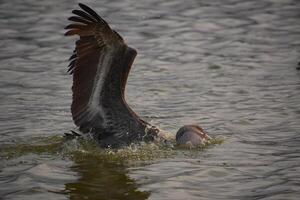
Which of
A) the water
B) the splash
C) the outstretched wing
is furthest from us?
the splash

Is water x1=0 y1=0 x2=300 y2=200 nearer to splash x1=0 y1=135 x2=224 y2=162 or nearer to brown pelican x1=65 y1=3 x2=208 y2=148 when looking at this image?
splash x1=0 y1=135 x2=224 y2=162

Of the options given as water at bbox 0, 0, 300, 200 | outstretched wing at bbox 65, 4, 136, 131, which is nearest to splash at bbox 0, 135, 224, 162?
water at bbox 0, 0, 300, 200

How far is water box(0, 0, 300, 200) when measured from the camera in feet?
27.8

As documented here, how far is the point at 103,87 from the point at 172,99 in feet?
9.51

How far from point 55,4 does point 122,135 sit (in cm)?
885

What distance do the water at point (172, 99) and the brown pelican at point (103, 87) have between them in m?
0.25

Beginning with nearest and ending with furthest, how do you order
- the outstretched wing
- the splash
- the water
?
the water, the outstretched wing, the splash

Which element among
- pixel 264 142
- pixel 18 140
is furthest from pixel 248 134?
pixel 18 140

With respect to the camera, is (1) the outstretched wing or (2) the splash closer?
(1) the outstretched wing

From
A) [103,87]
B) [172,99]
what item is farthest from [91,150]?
[172,99]

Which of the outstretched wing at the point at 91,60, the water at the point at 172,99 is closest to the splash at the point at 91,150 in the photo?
the water at the point at 172,99

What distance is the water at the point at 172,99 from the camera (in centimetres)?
848

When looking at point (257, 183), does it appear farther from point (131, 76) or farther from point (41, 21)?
point (41, 21)

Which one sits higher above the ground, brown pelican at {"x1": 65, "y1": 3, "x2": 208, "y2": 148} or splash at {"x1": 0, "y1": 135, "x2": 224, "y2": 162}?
brown pelican at {"x1": 65, "y1": 3, "x2": 208, "y2": 148}
